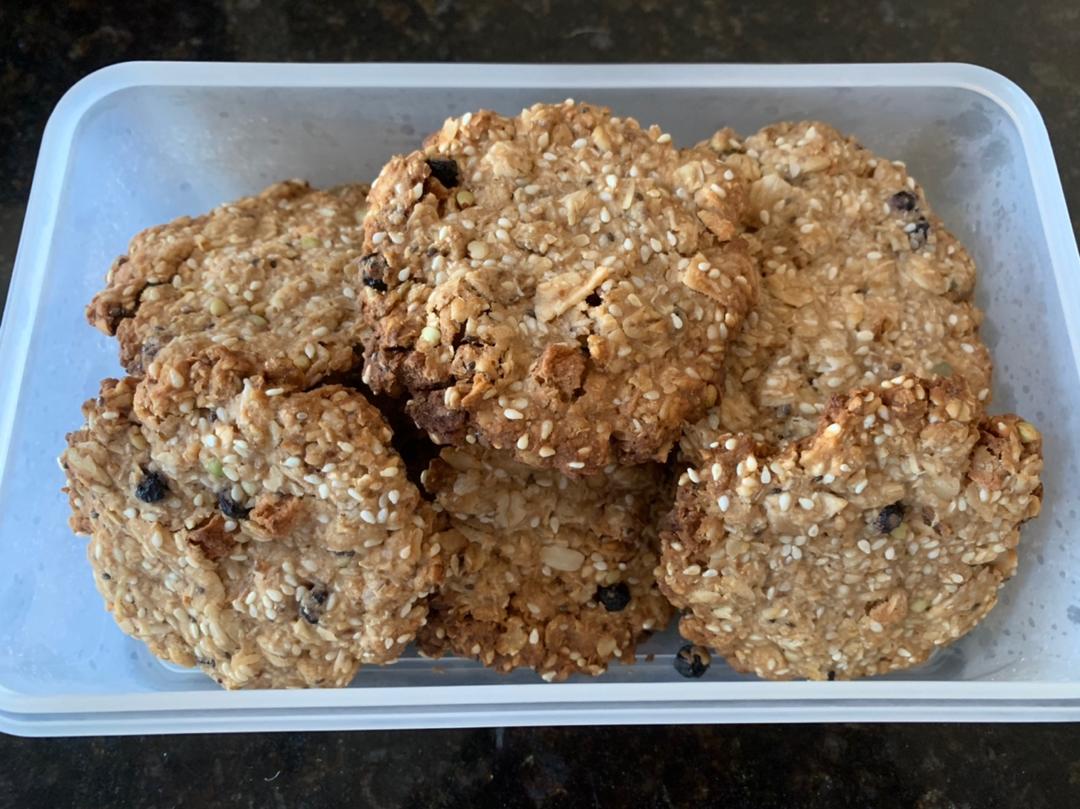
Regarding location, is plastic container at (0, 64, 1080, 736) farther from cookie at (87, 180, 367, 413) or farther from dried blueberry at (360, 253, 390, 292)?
dried blueberry at (360, 253, 390, 292)

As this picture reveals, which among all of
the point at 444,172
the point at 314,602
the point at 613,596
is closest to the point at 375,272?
the point at 444,172

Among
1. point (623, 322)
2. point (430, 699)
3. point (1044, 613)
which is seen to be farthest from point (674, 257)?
point (1044, 613)

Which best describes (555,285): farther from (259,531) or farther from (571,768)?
(571,768)

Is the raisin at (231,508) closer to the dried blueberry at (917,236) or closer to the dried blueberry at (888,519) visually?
the dried blueberry at (888,519)

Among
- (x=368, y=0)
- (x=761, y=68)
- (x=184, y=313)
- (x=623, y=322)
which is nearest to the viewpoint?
(x=623, y=322)

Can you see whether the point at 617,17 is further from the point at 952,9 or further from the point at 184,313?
the point at 184,313

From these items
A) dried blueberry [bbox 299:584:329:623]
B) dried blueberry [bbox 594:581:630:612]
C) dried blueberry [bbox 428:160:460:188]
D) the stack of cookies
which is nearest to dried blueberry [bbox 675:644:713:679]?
the stack of cookies
